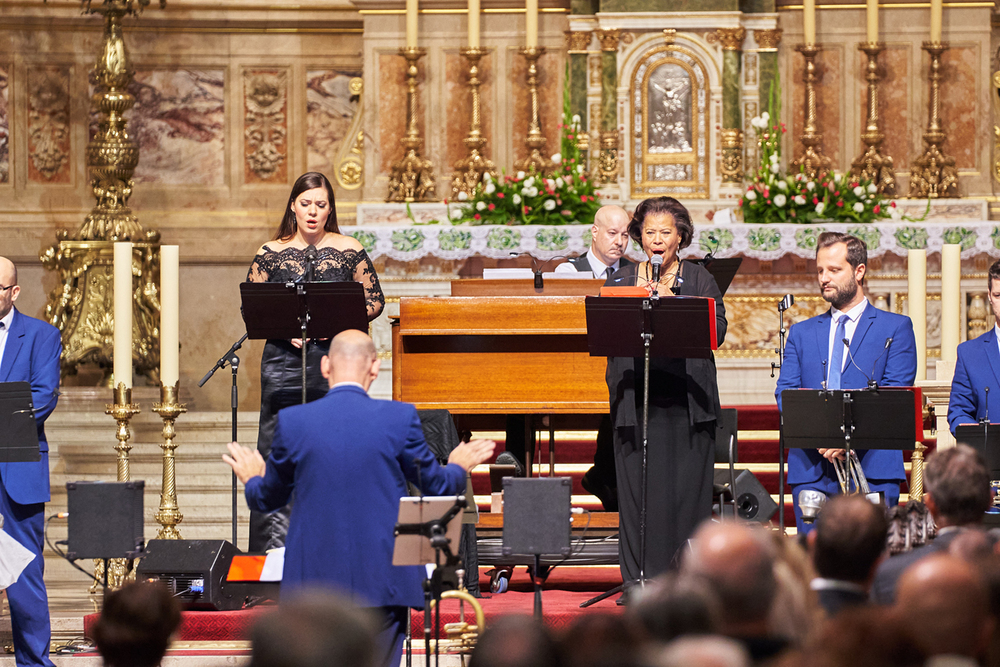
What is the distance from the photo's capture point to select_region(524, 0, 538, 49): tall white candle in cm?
1020

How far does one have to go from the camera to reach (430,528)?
14.4 feet

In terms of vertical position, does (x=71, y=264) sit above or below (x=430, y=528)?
above

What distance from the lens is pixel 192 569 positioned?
6031mm

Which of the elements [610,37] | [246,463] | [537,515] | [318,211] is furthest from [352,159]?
[246,463]

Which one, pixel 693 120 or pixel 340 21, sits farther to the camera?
pixel 340 21

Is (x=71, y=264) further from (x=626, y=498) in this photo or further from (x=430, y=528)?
(x=430, y=528)

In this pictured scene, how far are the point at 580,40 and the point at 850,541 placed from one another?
7812 millimetres

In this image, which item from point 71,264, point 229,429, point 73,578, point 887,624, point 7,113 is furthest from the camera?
point 7,113

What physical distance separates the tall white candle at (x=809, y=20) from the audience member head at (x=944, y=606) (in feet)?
27.2

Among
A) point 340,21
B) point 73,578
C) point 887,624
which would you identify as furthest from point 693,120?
point 887,624

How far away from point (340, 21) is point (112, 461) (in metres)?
4.63

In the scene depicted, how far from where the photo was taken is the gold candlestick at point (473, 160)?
34.5ft

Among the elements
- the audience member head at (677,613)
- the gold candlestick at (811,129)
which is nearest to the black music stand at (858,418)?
the audience member head at (677,613)

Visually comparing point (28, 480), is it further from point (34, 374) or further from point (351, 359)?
point (351, 359)
